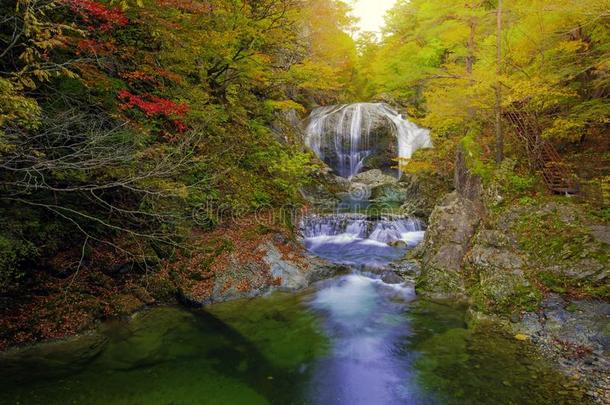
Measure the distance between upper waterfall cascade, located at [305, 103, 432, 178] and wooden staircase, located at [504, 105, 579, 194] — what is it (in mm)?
11642

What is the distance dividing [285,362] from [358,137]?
18.9 metres

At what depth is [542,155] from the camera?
955 centimetres

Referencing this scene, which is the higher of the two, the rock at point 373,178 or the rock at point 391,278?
the rock at point 373,178

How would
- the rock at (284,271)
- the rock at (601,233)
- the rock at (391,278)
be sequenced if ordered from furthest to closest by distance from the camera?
the rock at (391,278) → the rock at (284,271) → the rock at (601,233)

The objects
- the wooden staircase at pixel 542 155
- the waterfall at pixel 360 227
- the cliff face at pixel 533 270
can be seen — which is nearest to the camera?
the cliff face at pixel 533 270

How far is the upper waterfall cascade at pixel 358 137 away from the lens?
22.4 meters

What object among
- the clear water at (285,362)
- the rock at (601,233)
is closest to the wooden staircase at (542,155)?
the rock at (601,233)

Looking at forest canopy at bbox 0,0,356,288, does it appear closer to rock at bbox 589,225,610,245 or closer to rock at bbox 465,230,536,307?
rock at bbox 465,230,536,307

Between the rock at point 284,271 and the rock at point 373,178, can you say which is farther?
the rock at point 373,178

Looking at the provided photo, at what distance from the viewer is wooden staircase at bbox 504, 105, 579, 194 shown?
28.1ft

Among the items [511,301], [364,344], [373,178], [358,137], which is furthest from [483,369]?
[358,137]

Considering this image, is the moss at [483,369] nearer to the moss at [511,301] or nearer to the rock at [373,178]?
the moss at [511,301]

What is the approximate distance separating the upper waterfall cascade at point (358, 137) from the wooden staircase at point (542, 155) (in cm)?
1164

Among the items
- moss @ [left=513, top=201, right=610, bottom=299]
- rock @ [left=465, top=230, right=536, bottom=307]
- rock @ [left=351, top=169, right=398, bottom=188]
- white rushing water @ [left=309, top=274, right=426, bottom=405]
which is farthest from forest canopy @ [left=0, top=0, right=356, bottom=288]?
rock @ [left=351, top=169, right=398, bottom=188]
